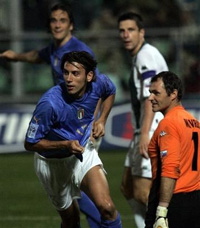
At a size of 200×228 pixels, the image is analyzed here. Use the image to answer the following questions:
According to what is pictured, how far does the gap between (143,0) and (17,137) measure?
8.48 m

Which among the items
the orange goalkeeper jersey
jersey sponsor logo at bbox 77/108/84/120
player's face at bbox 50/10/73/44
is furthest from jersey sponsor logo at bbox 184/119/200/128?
player's face at bbox 50/10/73/44

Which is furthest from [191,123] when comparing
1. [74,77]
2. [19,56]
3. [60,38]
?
[19,56]

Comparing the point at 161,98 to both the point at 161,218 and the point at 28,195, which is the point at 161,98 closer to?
the point at 161,218

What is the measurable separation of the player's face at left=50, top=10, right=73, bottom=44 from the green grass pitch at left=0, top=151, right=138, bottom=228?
86.6 inches

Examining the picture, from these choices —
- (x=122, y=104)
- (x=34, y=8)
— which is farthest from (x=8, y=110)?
(x=34, y=8)

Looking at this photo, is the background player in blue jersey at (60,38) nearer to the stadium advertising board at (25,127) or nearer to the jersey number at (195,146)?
the jersey number at (195,146)

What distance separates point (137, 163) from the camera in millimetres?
9742

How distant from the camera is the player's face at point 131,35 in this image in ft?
32.3

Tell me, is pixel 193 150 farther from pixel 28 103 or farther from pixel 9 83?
pixel 9 83

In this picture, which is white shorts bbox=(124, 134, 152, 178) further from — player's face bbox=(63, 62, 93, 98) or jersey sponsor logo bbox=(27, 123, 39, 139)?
jersey sponsor logo bbox=(27, 123, 39, 139)

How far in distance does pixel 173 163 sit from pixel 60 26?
11.5ft

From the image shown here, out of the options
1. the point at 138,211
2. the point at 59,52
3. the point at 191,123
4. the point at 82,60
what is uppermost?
the point at 82,60

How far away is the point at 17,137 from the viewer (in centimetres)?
1777

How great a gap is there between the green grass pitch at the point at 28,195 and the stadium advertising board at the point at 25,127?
187 mm
